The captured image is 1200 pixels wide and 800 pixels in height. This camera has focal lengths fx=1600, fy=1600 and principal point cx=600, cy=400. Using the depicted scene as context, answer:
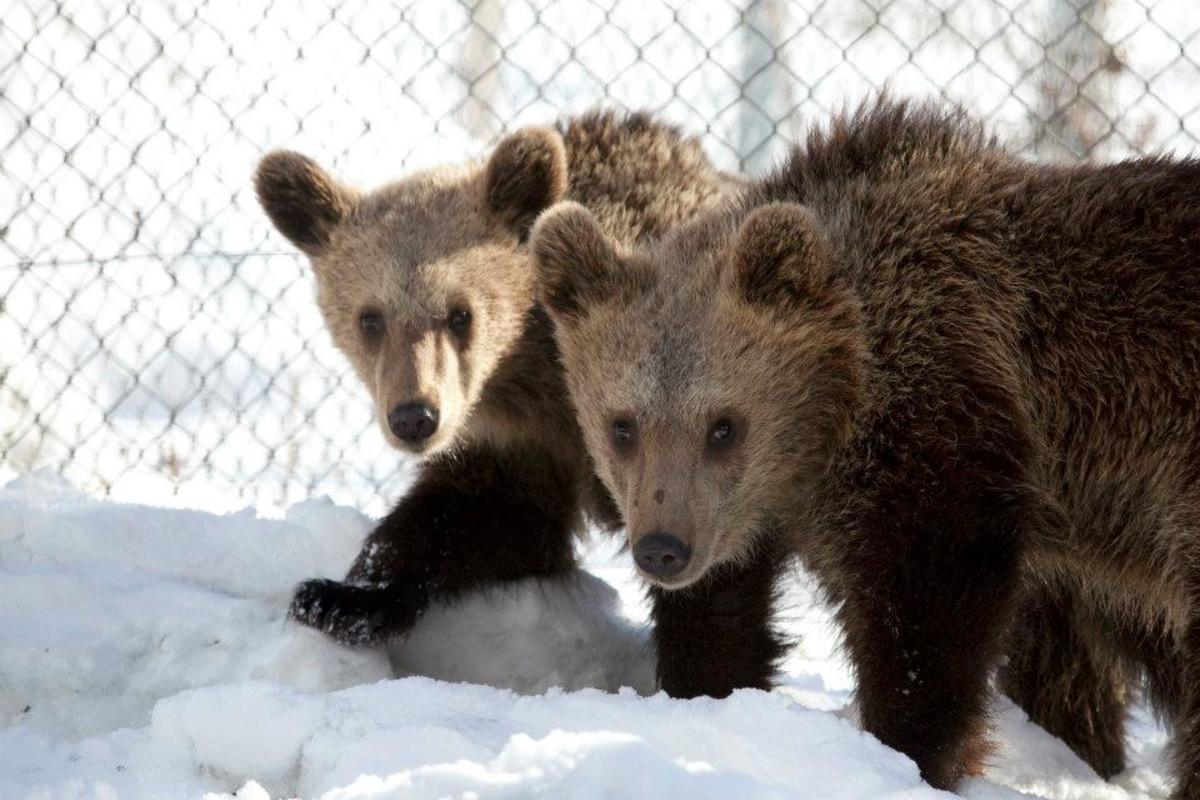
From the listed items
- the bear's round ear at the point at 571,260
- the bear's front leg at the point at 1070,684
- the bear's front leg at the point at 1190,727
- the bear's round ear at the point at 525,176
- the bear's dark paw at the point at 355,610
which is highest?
the bear's round ear at the point at 525,176

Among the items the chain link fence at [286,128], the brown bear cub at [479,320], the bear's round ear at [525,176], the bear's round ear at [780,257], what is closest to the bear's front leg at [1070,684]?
the brown bear cub at [479,320]

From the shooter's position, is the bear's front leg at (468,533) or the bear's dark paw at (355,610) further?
the bear's front leg at (468,533)

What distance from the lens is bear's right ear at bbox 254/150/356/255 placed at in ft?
19.0

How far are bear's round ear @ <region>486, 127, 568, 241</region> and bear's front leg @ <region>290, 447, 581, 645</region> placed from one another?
0.85 meters

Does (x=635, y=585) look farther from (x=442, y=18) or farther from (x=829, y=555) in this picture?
(x=442, y=18)

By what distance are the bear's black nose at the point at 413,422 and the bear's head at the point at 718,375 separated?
2.15 ft

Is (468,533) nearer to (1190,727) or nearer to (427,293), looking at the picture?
(427,293)

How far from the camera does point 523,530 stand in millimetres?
5582

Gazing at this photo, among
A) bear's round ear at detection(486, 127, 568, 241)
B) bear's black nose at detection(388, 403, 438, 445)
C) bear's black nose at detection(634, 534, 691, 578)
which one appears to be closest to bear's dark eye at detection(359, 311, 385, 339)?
bear's black nose at detection(388, 403, 438, 445)

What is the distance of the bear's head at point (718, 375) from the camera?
14.1 ft

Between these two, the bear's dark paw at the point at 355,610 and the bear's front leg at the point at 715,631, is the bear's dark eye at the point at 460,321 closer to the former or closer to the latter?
the bear's dark paw at the point at 355,610

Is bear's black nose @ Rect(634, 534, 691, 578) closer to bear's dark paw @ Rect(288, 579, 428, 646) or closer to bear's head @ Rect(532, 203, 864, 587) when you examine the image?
bear's head @ Rect(532, 203, 864, 587)

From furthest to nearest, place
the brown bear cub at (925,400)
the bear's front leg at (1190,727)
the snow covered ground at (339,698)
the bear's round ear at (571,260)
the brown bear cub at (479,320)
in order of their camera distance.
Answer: the brown bear cub at (479,320)
the bear's round ear at (571,260)
the brown bear cub at (925,400)
the bear's front leg at (1190,727)
the snow covered ground at (339,698)

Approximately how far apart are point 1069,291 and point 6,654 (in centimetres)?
320
